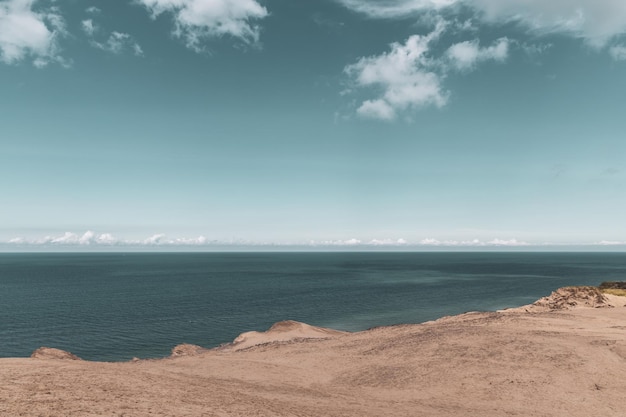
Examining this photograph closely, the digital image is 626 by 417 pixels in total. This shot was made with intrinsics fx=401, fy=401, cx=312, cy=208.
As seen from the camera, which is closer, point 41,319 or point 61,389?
point 61,389

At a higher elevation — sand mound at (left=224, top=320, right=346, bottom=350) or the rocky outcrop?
the rocky outcrop

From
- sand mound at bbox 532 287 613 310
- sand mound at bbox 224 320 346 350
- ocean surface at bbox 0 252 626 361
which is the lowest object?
ocean surface at bbox 0 252 626 361

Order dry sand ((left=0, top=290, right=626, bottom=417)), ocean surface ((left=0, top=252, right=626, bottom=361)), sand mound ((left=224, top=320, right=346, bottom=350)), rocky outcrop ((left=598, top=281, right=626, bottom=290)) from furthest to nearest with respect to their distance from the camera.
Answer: rocky outcrop ((left=598, top=281, right=626, bottom=290)), ocean surface ((left=0, top=252, right=626, bottom=361)), sand mound ((left=224, top=320, right=346, bottom=350)), dry sand ((left=0, top=290, right=626, bottom=417))

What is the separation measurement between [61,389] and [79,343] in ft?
155

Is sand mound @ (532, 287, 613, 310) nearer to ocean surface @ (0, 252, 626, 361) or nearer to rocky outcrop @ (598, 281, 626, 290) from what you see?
rocky outcrop @ (598, 281, 626, 290)

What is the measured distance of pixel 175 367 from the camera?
3222 cm

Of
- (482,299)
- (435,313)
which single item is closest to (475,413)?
(435,313)

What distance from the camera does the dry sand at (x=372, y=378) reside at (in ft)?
62.7

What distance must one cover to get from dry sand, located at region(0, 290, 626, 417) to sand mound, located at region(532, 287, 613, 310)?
58.4 feet

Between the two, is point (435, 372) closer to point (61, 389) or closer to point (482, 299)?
point (61, 389)

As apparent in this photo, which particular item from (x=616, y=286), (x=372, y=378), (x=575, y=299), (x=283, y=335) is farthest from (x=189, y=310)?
(x=616, y=286)

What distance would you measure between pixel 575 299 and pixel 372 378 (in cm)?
4711

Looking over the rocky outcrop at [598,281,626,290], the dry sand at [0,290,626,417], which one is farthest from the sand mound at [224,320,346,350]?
the rocky outcrop at [598,281,626,290]

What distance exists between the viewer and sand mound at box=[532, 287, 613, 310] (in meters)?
57.8
